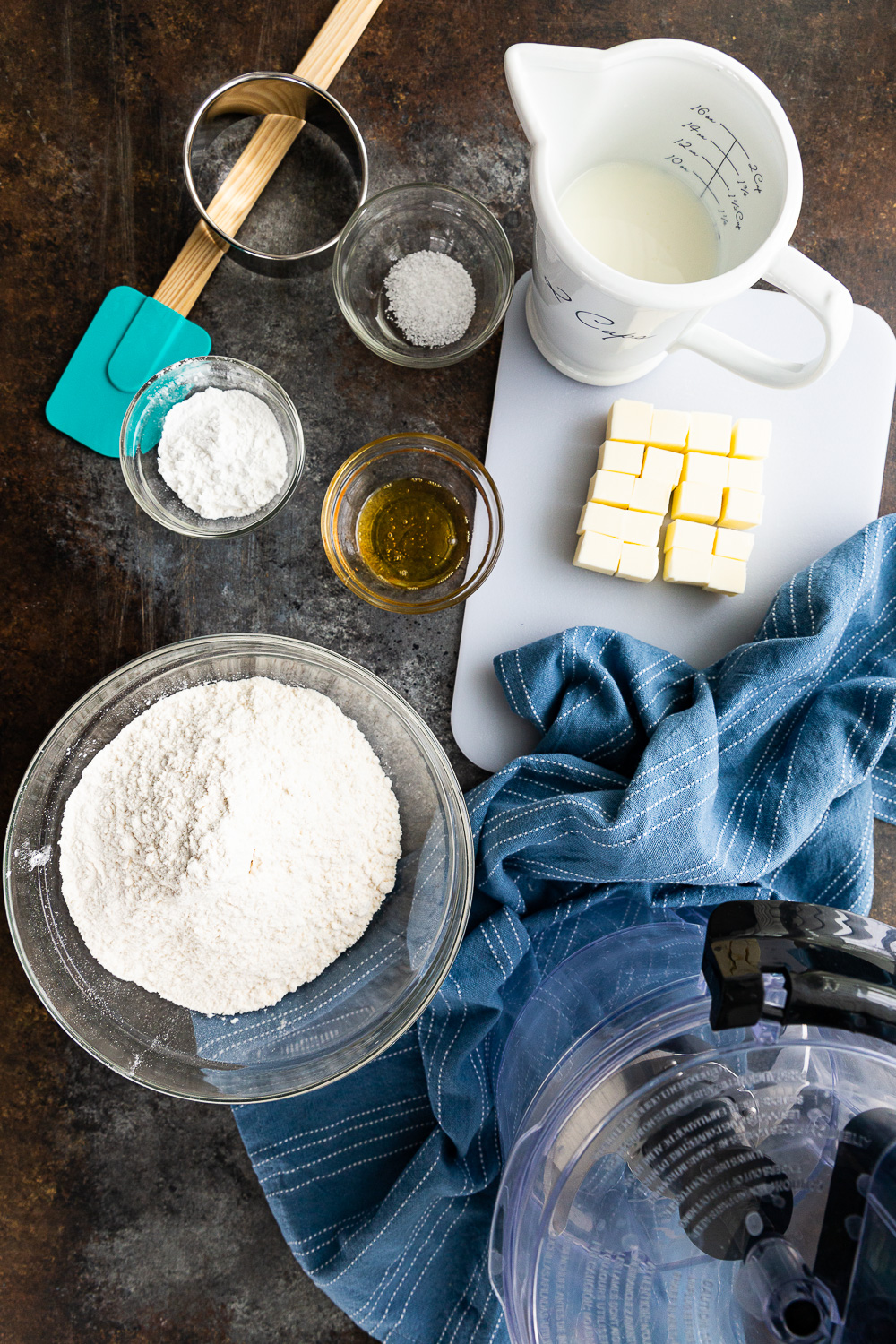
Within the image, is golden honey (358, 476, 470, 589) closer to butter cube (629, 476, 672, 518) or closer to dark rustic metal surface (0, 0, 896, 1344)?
dark rustic metal surface (0, 0, 896, 1344)

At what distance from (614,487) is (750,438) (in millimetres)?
170

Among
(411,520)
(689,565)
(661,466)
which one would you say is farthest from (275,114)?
(689,565)

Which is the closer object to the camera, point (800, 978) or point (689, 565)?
point (800, 978)

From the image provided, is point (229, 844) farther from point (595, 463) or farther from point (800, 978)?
point (595, 463)

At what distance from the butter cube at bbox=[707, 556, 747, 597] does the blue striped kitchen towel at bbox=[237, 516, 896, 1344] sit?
0.05 metres

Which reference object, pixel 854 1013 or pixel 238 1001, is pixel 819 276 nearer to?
pixel 854 1013

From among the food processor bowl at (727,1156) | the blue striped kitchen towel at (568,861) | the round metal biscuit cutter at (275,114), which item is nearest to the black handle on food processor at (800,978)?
the food processor bowl at (727,1156)

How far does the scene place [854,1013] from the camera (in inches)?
21.4

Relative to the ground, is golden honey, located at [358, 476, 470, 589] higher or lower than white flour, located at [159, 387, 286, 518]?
lower

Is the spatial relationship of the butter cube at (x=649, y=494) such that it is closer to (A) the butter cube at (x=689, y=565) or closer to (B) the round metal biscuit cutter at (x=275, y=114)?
(A) the butter cube at (x=689, y=565)

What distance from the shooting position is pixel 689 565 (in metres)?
0.97

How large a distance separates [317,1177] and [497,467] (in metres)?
0.85

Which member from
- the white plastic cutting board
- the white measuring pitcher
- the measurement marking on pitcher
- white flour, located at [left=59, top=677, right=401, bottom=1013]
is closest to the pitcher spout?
the white measuring pitcher

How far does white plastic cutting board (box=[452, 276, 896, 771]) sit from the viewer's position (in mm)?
1017
